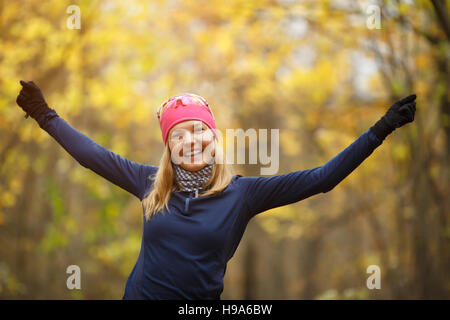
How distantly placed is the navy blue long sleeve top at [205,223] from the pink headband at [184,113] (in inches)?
13.9

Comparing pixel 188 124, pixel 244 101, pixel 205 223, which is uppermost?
pixel 244 101

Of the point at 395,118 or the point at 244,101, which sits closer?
the point at 395,118

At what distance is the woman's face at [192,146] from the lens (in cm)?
211

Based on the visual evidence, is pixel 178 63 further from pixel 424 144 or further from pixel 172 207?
pixel 172 207

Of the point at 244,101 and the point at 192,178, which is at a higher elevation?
the point at 244,101

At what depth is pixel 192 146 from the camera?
2115 millimetres

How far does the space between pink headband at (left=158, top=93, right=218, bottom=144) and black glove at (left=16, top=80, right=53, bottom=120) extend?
0.63 metres

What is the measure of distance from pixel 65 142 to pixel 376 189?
30.6 feet

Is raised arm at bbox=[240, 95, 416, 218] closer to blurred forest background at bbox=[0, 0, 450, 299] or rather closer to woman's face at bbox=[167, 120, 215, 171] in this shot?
woman's face at bbox=[167, 120, 215, 171]

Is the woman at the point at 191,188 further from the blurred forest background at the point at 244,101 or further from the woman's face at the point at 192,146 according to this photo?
the blurred forest background at the point at 244,101

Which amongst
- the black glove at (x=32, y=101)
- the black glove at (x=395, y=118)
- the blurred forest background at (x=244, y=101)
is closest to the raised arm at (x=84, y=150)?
the black glove at (x=32, y=101)

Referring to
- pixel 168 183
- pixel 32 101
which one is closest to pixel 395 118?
pixel 168 183

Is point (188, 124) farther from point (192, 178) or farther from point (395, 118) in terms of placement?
point (395, 118)

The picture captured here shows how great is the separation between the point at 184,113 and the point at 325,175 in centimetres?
76
